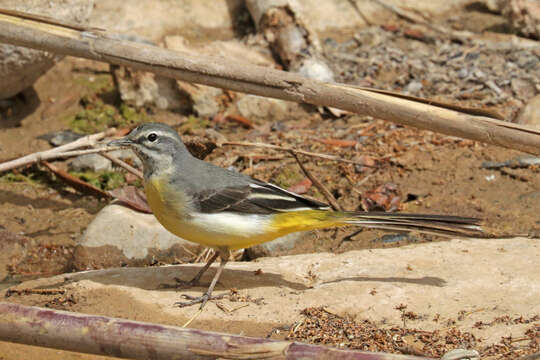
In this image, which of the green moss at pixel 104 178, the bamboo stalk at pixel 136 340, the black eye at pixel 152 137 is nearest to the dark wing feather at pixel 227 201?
the black eye at pixel 152 137

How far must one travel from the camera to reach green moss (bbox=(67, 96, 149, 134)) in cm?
1023

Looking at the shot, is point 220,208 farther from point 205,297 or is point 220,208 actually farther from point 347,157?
point 347,157

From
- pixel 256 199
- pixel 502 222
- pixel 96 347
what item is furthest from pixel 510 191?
pixel 96 347

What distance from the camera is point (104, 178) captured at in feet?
30.0

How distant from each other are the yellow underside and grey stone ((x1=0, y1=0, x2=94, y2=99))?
4.20m

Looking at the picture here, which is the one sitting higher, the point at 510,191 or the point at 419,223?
the point at 419,223

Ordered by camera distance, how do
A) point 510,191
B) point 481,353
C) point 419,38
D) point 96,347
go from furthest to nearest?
1. point 419,38
2. point 510,191
3. point 481,353
4. point 96,347

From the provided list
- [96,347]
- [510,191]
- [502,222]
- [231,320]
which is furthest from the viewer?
[510,191]

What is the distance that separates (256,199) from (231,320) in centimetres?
115

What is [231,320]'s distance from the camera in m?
5.62

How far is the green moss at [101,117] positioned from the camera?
10227 millimetres

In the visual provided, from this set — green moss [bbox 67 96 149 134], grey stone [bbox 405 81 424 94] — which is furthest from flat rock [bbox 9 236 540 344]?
green moss [bbox 67 96 149 134]

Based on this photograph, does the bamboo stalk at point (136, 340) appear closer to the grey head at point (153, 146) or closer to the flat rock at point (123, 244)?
the grey head at point (153, 146)

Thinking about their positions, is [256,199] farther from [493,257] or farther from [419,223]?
[493,257]
